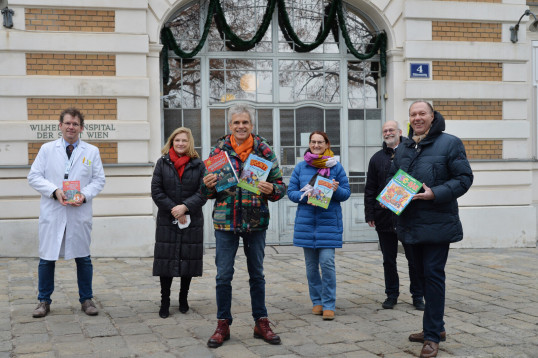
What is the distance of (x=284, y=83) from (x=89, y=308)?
5.71 m

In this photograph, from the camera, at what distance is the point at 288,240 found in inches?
399

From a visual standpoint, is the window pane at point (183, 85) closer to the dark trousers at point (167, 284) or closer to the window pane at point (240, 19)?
the window pane at point (240, 19)

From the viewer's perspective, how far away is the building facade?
8.70 meters

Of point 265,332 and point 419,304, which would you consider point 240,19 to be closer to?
point 419,304

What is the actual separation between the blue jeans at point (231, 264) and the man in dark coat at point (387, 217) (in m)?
1.67

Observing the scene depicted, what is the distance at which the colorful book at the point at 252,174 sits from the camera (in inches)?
183

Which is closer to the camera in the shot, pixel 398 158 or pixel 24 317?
pixel 398 158

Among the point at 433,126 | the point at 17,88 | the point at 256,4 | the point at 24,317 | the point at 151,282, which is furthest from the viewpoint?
the point at 256,4

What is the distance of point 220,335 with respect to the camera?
185 inches

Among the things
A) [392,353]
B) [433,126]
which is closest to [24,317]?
[392,353]

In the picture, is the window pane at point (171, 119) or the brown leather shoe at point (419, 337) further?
the window pane at point (171, 119)

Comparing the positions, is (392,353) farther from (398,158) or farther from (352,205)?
(352,205)

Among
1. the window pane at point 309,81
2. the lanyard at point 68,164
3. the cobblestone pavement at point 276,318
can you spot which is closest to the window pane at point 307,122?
the window pane at point 309,81

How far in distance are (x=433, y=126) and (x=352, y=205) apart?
584 centimetres
